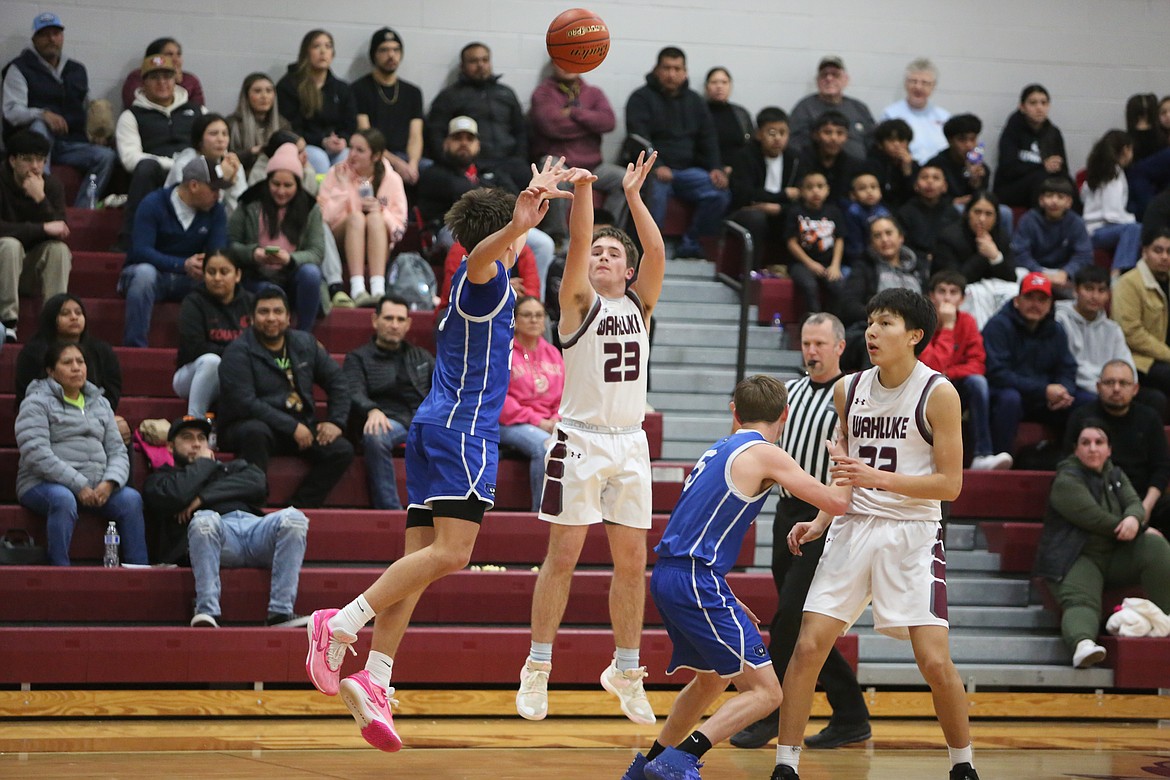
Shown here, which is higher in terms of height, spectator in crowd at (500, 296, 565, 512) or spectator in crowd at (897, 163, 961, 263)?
spectator in crowd at (897, 163, 961, 263)

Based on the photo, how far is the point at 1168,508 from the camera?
28.7 feet

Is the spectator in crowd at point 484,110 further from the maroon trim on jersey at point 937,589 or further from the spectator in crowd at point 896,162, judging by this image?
the maroon trim on jersey at point 937,589

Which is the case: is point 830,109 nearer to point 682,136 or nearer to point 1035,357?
point 682,136

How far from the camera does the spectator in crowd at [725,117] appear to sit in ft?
37.0

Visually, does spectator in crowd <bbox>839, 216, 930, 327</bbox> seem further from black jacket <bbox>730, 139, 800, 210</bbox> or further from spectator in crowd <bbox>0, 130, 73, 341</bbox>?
spectator in crowd <bbox>0, 130, 73, 341</bbox>

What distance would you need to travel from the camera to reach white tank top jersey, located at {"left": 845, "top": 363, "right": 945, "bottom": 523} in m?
5.15

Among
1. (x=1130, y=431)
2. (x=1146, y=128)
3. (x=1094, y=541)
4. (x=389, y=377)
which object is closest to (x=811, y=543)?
(x=1094, y=541)

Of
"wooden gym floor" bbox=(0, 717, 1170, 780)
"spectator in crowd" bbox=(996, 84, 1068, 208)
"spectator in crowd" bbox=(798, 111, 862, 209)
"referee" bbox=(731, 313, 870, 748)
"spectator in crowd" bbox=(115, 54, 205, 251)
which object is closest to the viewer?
"wooden gym floor" bbox=(0, 717, 1170, 780)

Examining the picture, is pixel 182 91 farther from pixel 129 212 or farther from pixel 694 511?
pixel 694 511

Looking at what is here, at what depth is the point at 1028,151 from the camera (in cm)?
→ 1195

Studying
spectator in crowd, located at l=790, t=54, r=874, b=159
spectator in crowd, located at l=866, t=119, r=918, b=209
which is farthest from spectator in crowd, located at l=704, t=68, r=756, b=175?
spectator in crowd, located at l=866, t=119, r=918, b=209

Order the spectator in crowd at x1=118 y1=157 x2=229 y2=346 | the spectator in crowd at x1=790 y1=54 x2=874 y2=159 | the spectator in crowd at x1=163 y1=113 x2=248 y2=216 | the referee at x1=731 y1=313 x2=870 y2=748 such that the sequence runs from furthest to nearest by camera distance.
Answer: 1. the spectator in crowd at x1=790 y1=54 x2=874 y2=159
2. the spectator in crowd at x1=163 y1=113 x2=248 y2=216
3. the spectator in crowd at x1=118 y1=157 x2=229 y2=346
4. the referee at x1=731 y1=313 x2=870 y2=748

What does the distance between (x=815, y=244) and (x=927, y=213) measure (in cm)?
101

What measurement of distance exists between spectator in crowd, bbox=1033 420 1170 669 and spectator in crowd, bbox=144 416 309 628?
4338 mm
